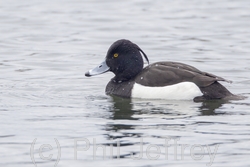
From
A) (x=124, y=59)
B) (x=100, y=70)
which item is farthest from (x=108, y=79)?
(x=124, y=59)

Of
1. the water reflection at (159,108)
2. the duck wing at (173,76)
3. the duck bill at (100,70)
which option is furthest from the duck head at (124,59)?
the water reflection at (159,108)

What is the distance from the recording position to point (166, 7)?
20.7 m

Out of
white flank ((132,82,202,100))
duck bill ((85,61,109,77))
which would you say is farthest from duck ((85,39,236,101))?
duck bill ((85,61,109,77))

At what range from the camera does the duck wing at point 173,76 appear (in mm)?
10562

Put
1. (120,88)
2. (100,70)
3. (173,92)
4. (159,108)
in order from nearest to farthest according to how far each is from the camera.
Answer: (159,108)
(173,92)
(120,88)
(100,70)

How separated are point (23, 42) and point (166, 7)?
5.46 metres

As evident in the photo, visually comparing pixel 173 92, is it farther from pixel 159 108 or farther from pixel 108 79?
pixel 108 79

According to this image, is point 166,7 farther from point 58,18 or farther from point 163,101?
point 163,101

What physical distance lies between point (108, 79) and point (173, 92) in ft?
8.06

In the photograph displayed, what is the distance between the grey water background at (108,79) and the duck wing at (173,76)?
0.32m

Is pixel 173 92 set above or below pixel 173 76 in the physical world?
below

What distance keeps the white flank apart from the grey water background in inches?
5.8

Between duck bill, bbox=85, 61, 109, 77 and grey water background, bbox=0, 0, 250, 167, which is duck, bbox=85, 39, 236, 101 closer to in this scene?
grey water background, bbox=0, 0, 250, 167

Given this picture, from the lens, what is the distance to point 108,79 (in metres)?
12.9
